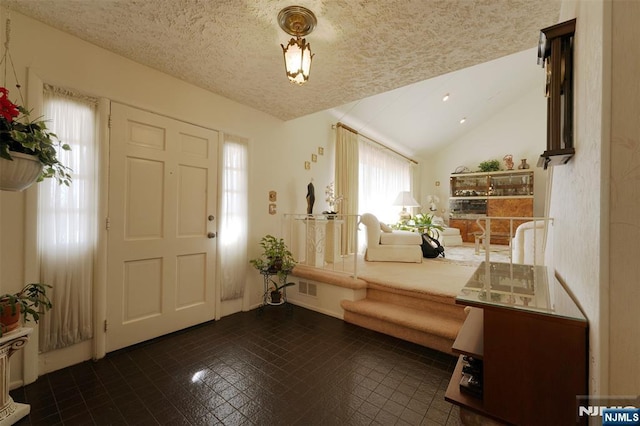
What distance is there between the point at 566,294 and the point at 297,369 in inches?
68.0

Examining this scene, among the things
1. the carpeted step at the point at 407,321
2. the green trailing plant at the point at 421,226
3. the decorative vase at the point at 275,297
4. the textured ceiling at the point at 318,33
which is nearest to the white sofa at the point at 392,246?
the green trailing plant at the point at 421,226

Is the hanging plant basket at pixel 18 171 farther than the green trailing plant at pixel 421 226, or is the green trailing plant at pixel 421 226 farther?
the green trailing plant at pixel 421 226

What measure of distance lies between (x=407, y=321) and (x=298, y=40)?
2.51 metres

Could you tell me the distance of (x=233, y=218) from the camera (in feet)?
9.84

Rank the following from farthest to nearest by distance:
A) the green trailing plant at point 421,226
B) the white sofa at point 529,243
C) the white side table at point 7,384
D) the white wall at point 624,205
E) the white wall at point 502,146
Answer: the white wall at point 502,146, the green trailing plant at point 421,226, the white sofa at point 529,243, the white side table at point 7,384, the white wall at point 624,205

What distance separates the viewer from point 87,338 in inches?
78.7

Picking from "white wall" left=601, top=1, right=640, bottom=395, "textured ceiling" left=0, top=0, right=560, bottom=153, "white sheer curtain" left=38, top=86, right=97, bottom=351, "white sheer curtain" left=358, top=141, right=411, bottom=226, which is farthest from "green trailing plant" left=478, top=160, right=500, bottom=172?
"white sheer curtain" left=38, top=86, right=97, bottom=351

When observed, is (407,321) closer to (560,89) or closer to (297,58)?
(560,89)

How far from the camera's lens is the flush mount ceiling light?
1665 mm

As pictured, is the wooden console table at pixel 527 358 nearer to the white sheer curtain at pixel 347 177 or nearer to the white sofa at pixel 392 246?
the white sofa at pixel 392 246

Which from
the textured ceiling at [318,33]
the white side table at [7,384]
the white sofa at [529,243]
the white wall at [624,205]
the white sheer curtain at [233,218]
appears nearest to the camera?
the white wall at [624,205]

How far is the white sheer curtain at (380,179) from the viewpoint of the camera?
554 cm

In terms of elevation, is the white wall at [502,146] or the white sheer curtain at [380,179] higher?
the white wall at [502,146]

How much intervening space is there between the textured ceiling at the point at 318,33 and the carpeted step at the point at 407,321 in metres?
2.35
